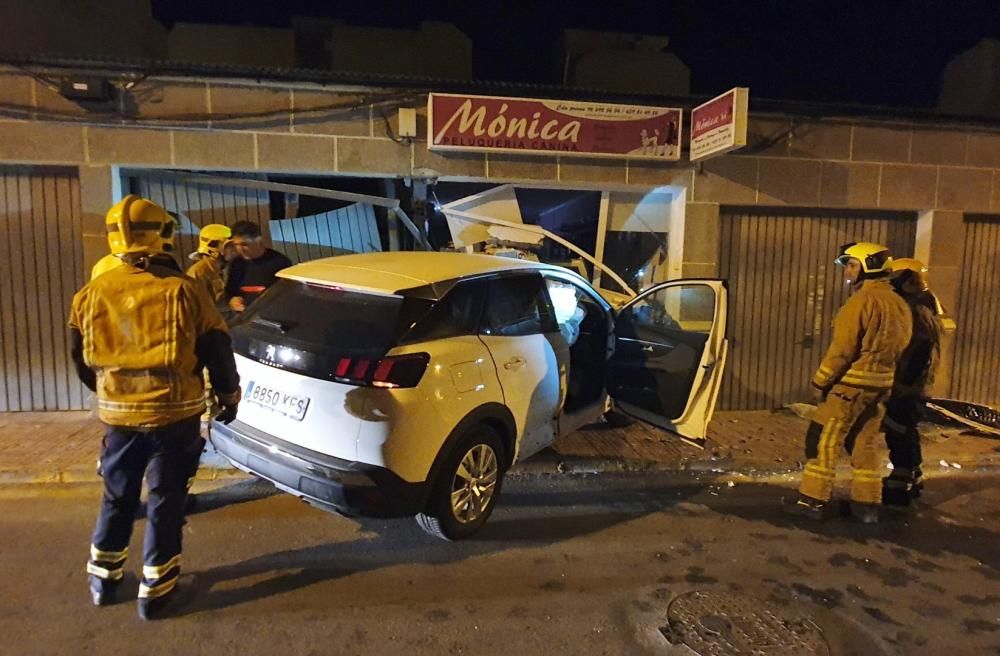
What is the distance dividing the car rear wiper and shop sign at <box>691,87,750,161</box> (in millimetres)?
4410

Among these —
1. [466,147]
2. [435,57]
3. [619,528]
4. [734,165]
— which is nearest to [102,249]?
[466,147]

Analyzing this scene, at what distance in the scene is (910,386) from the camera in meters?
4.97

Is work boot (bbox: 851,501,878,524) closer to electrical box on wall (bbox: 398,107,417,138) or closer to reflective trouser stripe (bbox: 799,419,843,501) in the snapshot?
reflective trouser stripe (bbox: 799,419,843,501)

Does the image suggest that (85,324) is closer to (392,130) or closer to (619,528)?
(619,528)

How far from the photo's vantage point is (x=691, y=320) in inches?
289

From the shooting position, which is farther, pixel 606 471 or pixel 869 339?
pixel 606 471

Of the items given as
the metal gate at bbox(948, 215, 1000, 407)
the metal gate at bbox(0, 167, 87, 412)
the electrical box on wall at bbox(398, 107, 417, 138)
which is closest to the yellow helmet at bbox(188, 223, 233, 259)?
the electrical box on wall at bbox(398, 107, 417, 138)

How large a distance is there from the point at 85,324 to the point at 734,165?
20.9 ft

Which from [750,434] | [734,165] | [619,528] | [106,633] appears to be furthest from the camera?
[734,165]

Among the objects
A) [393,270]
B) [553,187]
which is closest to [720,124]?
[553,187]

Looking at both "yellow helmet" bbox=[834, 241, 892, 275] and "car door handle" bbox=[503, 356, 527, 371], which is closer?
"car door handle" bbox=[503, 356, 527, 371]

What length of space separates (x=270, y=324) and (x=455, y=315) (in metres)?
1.08

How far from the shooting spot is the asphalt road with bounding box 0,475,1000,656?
317 cm

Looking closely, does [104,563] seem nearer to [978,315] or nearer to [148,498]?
[148,498]
